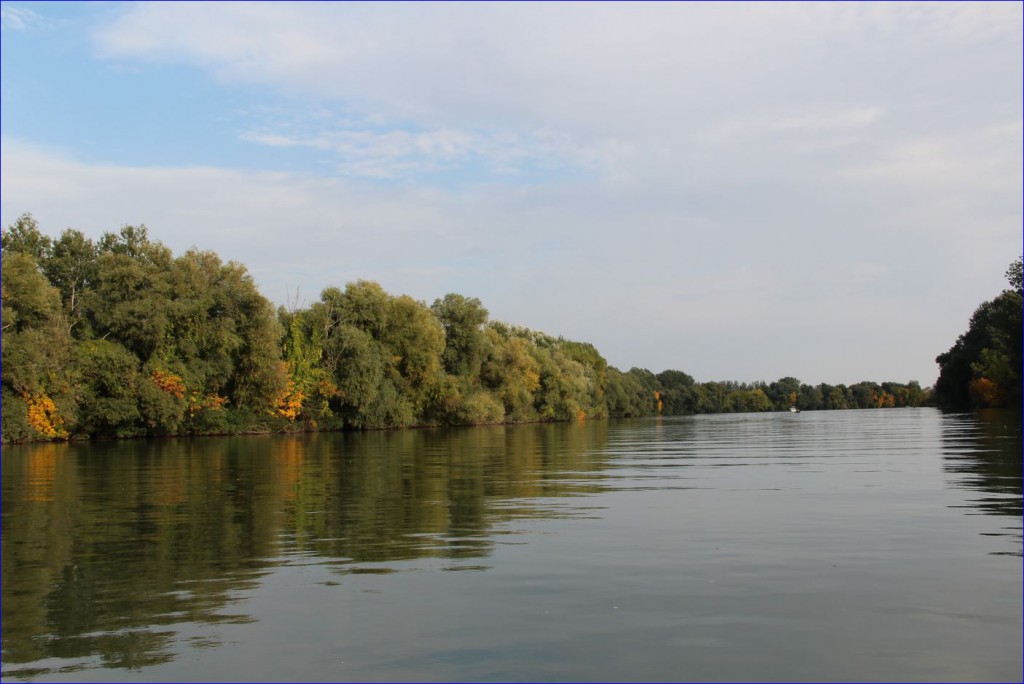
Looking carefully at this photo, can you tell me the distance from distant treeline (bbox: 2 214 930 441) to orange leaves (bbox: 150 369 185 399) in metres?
0.14

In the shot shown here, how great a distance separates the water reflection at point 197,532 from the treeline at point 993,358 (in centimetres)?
8662

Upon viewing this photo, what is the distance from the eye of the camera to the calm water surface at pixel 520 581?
730cm

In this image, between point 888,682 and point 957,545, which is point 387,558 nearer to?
point 888,682

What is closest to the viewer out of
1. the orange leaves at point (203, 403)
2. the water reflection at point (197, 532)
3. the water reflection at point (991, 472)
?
the water reflection at point (197, 532)

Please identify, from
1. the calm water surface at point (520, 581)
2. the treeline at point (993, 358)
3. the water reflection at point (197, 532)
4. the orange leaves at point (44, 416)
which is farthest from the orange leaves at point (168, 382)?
the treeline at point (993, 358)

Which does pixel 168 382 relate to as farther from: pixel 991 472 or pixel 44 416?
pixel 991 472

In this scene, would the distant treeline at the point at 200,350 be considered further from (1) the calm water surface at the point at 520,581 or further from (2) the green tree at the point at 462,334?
(1) the calm water surface at the point at 520,581

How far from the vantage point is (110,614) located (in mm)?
8898

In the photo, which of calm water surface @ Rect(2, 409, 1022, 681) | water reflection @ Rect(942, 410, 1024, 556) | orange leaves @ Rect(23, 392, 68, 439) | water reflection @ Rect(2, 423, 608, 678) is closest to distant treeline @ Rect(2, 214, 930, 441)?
orange leaves @ Rect(23, 392, 68, 439)

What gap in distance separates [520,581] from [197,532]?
6537mm

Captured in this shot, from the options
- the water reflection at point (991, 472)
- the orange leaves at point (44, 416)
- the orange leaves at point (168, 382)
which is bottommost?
the water reflection at point (991, 472)

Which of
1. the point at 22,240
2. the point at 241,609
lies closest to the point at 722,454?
the point at 241,609

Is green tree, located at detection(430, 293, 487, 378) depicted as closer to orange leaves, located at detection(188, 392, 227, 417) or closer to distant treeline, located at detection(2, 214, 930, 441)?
distant treeline, located at detection(2, 214, 930, 441)

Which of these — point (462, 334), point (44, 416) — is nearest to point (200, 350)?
Answer: point (44, 416)
